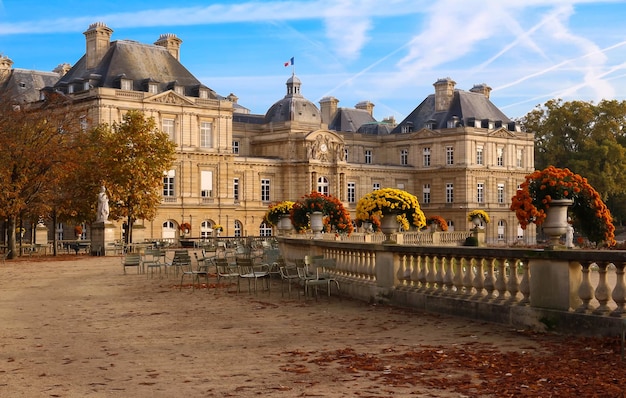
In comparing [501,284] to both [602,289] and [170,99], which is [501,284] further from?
[170,99]

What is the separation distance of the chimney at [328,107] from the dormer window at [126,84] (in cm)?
3323

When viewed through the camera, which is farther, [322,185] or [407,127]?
[407,127]

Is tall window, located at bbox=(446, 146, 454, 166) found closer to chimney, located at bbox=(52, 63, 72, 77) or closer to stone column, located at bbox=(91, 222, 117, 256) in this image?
chimney, located at bbox=(52, 63, 72, 77)

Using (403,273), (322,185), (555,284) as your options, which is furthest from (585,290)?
(322,185)

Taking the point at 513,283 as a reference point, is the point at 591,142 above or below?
above

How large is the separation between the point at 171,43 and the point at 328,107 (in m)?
27.3

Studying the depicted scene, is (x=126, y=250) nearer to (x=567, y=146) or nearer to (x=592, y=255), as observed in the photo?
(x=592, y=255)

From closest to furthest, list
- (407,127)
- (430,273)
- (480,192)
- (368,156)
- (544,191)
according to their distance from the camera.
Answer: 1. (430,273)
2. (544,191)
3. (480,192)
4. (407,127)
5. (368,156)

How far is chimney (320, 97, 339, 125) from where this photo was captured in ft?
290

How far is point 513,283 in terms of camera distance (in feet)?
36.4

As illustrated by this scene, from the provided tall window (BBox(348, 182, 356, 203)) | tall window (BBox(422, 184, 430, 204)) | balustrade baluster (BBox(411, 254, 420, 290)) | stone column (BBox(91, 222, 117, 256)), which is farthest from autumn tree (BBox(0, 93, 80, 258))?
tall window (BBox(422, 184, 430, 204))

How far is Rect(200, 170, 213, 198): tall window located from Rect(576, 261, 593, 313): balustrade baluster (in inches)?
2058

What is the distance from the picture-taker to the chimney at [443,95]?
81812 mm

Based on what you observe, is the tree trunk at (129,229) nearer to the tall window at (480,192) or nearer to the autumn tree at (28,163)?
the autumn tree at (28,163)
